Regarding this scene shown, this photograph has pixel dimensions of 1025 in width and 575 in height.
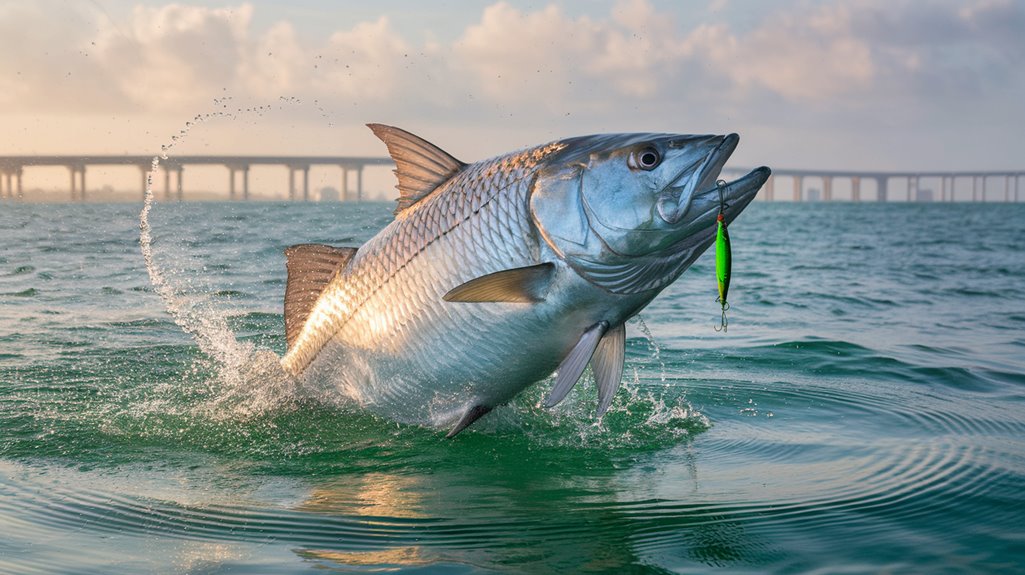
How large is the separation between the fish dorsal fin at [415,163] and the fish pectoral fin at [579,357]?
1.33 m

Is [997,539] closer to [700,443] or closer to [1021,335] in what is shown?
[700,443]

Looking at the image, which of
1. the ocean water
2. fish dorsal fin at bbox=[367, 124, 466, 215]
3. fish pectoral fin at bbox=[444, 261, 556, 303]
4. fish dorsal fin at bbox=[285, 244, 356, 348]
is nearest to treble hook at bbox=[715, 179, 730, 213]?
fish pectoral fin at bbox=[444, 261, 556, 303]

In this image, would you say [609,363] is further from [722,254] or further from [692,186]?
[692,186]

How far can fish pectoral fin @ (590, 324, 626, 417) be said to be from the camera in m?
5.28

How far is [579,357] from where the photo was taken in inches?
200

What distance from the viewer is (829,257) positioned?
A: 3356 centimetres

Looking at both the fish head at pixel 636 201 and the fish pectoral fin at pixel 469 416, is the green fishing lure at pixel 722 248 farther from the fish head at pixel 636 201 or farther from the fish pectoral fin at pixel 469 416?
the fish pectoral fin at pixel 469 416

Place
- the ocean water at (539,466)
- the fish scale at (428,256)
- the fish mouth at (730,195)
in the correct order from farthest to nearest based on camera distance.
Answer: the fish scale at (428,256)
the fish mouth at (730,195)
the ocean water at (539,466)

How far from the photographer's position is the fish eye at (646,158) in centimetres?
469

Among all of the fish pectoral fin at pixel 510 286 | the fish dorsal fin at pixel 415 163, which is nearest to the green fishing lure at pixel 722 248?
the fish pectoral fin at pixel 510 286

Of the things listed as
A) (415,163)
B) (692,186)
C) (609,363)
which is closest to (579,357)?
(609,363)

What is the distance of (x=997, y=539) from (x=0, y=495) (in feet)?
15.4

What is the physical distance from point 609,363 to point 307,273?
7.25ft

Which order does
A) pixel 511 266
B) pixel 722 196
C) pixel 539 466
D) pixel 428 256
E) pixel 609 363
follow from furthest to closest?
pixel 539 466, pixel 428 256, pixel 609 363, pixel 511 266, pixel 722 196
